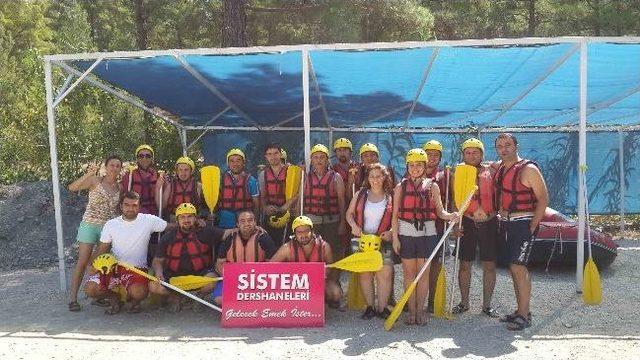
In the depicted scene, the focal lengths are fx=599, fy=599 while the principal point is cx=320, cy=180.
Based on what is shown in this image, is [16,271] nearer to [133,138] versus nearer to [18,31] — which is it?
[133,138]

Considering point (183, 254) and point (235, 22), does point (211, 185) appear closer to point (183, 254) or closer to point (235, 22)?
point (183, 254)

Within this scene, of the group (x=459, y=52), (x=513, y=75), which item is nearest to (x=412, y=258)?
(x=459, y=52)

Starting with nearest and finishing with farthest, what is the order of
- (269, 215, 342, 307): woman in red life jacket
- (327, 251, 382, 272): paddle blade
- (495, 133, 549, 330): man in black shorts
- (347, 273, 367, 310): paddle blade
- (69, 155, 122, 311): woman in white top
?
(495, 133, 549, 330): man in black shorts, (327, 251, 382, 272): paddle blade, (269, 215, 342, 307): woman in red life jacket, (347, 273, 367, 310): paddle blade, (69, 155, 122, 311): woman in white top

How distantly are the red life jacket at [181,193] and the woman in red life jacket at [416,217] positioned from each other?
2.21 meters

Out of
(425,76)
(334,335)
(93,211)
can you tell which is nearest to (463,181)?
(334,335)

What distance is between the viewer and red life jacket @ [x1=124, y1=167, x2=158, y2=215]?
6035 millimetres

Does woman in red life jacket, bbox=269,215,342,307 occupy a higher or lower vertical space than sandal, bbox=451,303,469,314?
higher

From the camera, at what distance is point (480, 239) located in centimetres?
509

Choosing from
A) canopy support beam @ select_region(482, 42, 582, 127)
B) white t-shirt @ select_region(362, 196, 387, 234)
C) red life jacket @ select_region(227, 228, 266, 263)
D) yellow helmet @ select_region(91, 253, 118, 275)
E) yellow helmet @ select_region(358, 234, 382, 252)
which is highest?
canopy support beam @ select_region(482, 42, 582, 127)

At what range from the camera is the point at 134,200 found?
5352mm

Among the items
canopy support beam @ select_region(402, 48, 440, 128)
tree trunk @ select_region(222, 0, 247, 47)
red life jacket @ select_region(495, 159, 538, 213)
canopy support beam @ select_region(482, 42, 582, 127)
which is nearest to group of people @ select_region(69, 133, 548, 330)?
red life jacket @ select_region(495, 159, 538, 213)

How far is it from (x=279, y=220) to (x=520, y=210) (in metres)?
2.37

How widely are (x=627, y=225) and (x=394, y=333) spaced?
8174 millimetres

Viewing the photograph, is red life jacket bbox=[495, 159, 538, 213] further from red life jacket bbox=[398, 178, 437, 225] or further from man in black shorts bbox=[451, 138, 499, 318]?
red life jacket bbox=[398, 178, 437, 225]
